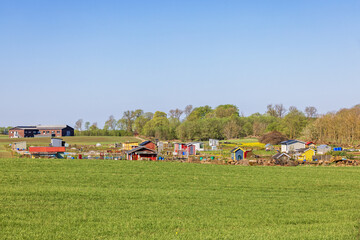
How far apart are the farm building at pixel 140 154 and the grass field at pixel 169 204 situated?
1152cm

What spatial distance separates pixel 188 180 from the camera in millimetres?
27875

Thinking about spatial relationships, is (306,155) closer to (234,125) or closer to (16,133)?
(234,125)

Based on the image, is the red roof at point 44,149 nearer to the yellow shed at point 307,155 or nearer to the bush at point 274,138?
the yellow shed at point 307,155

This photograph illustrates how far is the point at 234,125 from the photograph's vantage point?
422ft

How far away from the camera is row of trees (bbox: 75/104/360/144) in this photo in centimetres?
9044

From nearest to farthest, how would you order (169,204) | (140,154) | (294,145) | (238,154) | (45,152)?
(169,204)
(45,152)
(140,154)
(238,154)
(294,145)

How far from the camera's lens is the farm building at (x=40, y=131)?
12531 cm

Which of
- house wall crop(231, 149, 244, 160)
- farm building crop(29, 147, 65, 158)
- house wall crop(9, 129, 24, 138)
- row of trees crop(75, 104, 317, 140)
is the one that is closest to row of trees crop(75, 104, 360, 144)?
row of trees crop(75, 104, 317, 140)

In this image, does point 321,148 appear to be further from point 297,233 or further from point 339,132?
point 297,233

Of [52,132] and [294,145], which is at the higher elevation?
[52,132]

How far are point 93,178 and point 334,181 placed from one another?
752 inches

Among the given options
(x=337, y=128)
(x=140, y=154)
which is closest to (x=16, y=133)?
(x=140, y=154)

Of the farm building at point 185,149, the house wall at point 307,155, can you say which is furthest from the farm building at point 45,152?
the house wall at point 307,155

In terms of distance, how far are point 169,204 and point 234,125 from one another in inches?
4387
